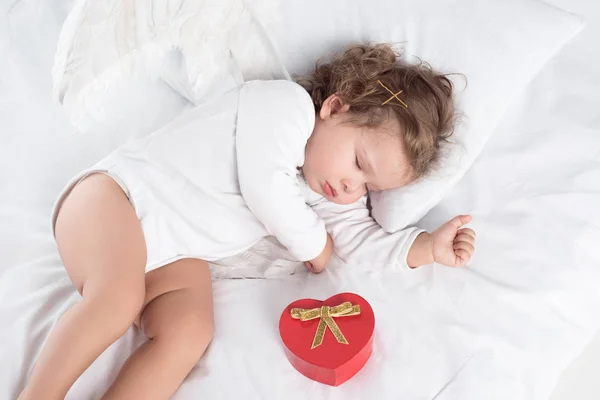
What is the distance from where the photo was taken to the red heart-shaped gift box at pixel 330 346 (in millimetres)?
1009

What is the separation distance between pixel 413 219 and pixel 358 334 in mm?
371

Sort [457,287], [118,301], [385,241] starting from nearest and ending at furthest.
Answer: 1. [118,301]
2. [457,287]
3. [385,241]

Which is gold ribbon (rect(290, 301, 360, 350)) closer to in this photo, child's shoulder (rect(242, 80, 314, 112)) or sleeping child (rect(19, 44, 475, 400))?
sleeping child (rect(19, 44, 475, 400))

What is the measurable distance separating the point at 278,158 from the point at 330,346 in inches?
14.5

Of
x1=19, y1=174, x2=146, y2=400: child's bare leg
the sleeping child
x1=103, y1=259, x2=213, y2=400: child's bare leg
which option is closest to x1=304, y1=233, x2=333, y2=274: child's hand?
the sleeping child

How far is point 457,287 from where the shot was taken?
3.85ft

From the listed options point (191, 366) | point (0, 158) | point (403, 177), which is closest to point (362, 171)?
point (403, 177)

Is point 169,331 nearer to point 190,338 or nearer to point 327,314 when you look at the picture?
point 190,338

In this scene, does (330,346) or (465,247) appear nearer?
(330,346)

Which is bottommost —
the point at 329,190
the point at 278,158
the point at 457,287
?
the point at 457,287

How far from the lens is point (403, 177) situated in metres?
1.26

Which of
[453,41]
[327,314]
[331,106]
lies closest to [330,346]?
[327,314]

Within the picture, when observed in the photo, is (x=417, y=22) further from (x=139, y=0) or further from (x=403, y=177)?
(x=139, y=0)

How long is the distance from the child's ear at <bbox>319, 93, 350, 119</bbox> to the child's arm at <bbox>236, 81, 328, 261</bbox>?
3 centimetres
